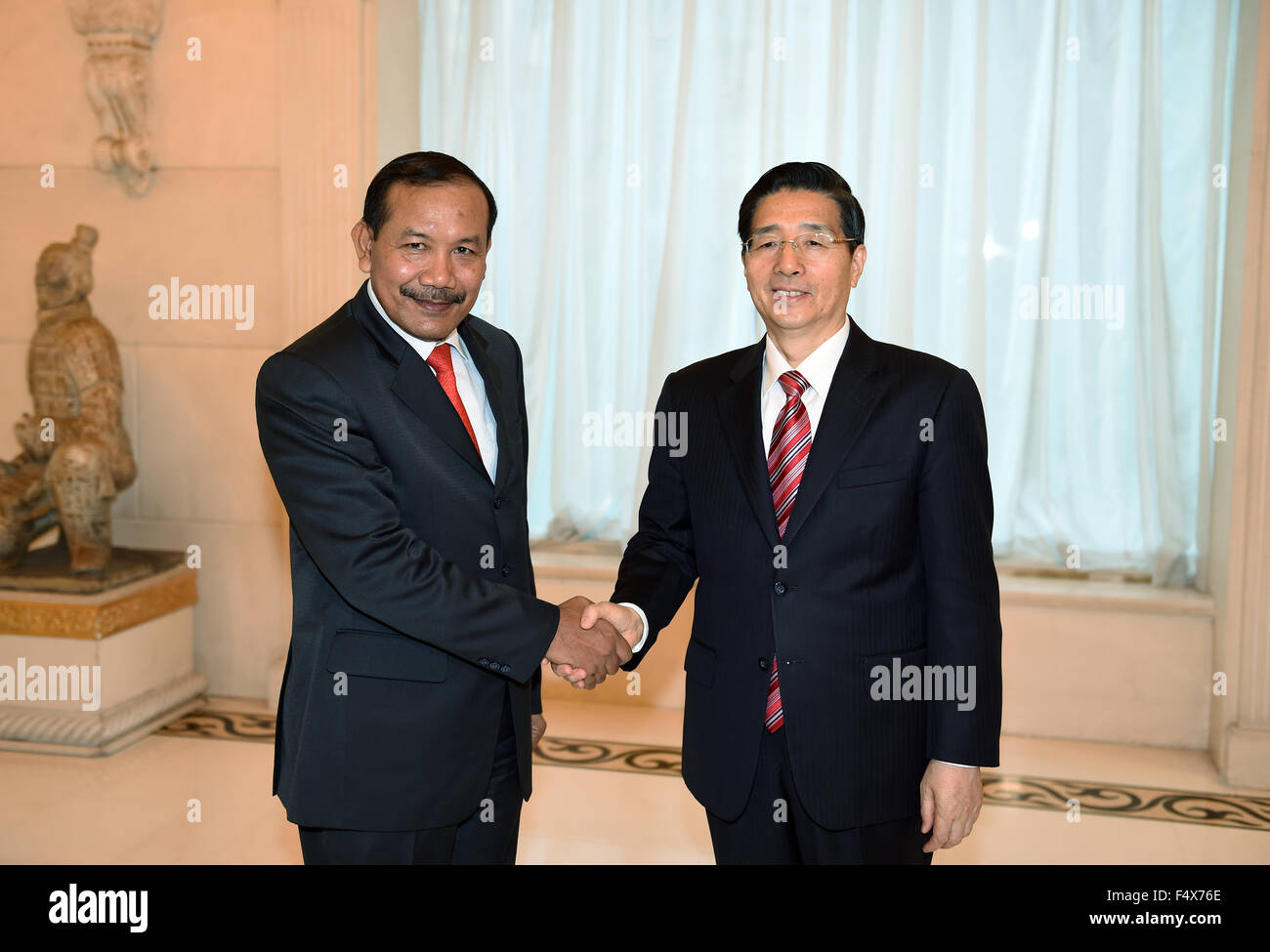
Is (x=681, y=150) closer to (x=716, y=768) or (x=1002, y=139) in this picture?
(x=1002, y=139)

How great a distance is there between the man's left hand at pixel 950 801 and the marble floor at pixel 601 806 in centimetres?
159

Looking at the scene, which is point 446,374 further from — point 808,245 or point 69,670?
point 69,670

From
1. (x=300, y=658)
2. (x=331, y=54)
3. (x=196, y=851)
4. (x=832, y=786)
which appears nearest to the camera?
(x=832, y=786)

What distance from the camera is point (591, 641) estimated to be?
2131 mm

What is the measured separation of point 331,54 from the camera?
436 cm

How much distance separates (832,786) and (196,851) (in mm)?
2293

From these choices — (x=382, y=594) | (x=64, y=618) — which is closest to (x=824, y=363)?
(x=382, y=594)

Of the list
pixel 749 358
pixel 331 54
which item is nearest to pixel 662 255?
pixel 331 54

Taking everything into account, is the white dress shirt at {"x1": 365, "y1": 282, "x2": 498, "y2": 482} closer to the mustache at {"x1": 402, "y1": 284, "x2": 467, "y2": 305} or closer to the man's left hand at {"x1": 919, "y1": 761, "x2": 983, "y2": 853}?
the mustache at {"x1": 402, "y1": 284, "x2": 467, "y2": 305}

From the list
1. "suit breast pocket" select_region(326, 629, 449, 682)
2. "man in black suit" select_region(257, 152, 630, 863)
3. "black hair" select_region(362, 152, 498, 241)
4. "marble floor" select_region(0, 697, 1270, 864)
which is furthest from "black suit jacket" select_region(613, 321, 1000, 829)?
"marble floor" select_region(0, 697, 1270, 864)

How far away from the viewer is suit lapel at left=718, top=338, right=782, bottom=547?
6.27 ft

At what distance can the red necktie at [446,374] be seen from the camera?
81.4 inches

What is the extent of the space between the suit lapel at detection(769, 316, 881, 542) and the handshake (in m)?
0.43

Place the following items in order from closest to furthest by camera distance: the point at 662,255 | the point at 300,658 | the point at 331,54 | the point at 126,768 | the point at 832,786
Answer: the point at 832,786, the point at 300,658, the point at 126,768, the point at 331,54, the point at 662,255
